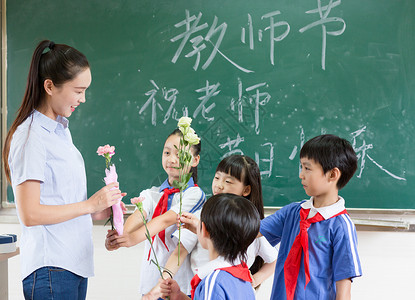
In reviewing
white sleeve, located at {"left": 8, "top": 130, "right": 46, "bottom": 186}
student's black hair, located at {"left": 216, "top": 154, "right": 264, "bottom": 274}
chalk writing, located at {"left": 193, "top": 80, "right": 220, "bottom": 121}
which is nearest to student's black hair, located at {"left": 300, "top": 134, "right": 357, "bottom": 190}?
student's black hair, located at {"left": 216, "top": 154, "right": 264, "bottom": 274}

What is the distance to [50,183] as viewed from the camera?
141 centimetres

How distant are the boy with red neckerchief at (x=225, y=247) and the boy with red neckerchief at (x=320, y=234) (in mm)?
359

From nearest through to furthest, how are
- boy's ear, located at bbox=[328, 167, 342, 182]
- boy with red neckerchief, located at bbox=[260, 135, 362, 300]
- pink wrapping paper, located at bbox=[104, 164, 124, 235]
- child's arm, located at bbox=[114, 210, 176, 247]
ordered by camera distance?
pink wrapping paper, located at bbox=[104, 164, 124, 235], boy with red neckerchief, located at bbox=[260, 135, 362, 300], boy's ear, located at bbox=[328, 167, 342, 182], child's arm, located at bbox=[114, 210, 176, 247]

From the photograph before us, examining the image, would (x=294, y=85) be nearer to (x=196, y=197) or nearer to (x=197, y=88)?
(x=197, y=88)

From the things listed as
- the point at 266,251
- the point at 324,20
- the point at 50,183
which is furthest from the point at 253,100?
the point at 50,183

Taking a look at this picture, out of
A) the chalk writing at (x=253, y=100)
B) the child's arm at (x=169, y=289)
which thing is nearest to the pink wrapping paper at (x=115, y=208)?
the child's arm at (x=169, y=289)

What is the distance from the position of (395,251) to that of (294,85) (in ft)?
4.58

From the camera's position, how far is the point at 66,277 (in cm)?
142

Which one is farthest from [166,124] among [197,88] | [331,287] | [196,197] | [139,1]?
[331,287]

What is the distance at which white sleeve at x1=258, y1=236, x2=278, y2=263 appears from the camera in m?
2.00

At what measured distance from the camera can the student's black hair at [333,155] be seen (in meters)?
1.74

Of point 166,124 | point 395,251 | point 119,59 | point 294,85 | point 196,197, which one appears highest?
point 119,59

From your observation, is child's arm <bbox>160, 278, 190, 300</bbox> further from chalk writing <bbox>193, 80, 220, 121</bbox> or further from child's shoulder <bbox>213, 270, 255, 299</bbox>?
chalk writing <bbox>193, 80, 220, 121</bbox>

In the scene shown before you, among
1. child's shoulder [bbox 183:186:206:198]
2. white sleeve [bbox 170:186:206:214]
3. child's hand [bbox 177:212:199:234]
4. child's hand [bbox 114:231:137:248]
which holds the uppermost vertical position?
child's shoulder [bbox 183:186:206:198]
